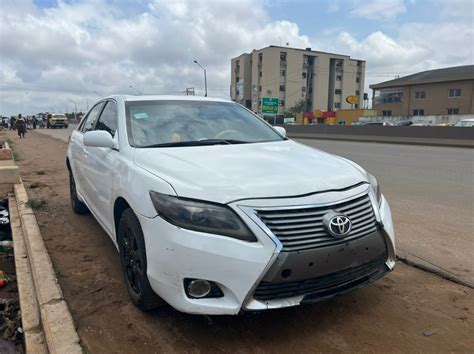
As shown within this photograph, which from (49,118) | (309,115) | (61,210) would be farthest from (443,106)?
(61,210)

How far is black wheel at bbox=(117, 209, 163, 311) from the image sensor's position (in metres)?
2.85

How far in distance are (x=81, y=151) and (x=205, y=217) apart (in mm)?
3147

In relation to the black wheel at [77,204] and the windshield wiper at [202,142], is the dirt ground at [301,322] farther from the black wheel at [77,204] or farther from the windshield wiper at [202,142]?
the black wheel at [77,204]

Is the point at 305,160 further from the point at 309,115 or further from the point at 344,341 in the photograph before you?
the point at 309,115

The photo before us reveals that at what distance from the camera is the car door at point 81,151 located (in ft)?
16.1

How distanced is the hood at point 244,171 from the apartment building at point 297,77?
8772 centimetres

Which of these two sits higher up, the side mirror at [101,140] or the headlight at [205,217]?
the side mirror at [101,140]

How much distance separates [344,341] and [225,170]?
1378 mm

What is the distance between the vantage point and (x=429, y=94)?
58.4 m

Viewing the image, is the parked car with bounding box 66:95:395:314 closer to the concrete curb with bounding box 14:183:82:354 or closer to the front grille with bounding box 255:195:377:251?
the front grille with bounding box 255:195:377:251

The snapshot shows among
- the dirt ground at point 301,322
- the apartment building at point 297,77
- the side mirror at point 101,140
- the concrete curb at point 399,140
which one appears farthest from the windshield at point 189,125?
the apartment building at point 297,77

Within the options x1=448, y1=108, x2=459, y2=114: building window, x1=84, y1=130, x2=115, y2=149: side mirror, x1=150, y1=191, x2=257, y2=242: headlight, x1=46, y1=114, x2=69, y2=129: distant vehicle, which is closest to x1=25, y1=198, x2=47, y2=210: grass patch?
x1=84, y1=130, x2=115, y2=149: side mirror

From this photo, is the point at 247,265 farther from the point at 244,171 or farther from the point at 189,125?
the point at 189,125

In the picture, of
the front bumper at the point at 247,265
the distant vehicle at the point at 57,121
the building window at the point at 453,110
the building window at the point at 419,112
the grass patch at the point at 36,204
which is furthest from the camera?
the building window at the point at 419,112
